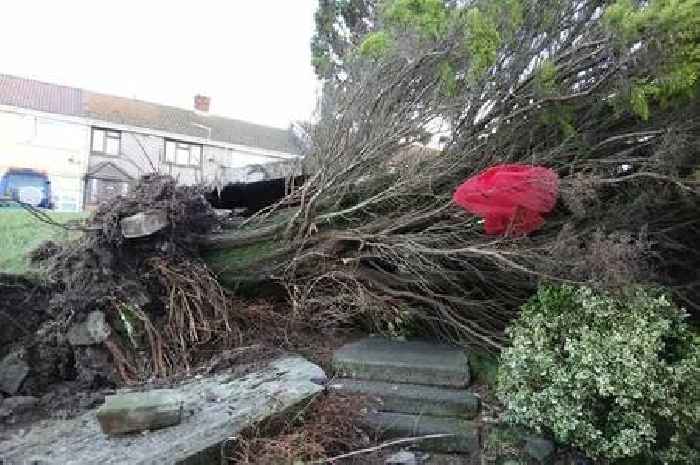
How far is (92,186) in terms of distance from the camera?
23.2m

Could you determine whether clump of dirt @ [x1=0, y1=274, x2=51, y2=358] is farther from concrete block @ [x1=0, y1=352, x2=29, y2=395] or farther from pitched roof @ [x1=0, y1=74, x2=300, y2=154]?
pitched roof @ [x1=0, y1=74, x2=300, y2=154]

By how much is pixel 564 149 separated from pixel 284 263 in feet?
8.69

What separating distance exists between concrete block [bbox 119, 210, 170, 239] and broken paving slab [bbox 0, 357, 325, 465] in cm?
146

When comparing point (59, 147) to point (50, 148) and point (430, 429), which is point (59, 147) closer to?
point (50, 148)

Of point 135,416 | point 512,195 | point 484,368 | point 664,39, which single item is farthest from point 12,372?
point 664,39

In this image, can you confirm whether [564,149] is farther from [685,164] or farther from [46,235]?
[46,235]

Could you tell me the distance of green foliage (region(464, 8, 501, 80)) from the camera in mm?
3748

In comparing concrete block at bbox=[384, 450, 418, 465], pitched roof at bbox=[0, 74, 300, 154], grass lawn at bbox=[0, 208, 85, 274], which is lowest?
concrete block at bbox=[384, 450, 418, 465]

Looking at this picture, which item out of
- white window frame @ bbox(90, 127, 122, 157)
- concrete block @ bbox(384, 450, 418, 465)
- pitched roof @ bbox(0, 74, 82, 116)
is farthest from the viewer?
white window frame @ bbox(90, 127, 122, 157)

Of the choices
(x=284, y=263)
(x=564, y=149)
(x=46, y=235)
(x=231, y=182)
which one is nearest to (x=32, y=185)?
(x=46, y=235)

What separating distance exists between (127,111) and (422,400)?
25.0 metres

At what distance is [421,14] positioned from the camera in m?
3.83

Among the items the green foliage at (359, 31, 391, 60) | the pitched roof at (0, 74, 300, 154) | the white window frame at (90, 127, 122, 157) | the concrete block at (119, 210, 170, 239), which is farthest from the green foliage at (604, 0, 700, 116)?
the white window frame at (90, 127, 122, 157)

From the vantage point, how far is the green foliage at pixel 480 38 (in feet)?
12.3
